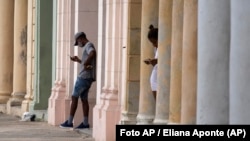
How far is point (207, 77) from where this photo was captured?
12.0 m

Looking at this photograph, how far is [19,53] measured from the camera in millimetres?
28922

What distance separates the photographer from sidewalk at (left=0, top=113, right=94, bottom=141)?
20.3 metres

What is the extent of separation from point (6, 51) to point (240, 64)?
62.7 feet

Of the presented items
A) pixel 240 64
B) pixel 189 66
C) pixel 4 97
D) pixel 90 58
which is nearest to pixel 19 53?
pixel 4 97

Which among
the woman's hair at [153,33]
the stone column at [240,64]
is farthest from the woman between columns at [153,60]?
the stone column at [240,64]

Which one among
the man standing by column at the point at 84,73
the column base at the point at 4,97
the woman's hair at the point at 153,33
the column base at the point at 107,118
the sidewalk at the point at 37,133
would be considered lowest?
the sidewalk at the point at 37,133

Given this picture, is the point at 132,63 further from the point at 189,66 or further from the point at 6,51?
the point at 6,51

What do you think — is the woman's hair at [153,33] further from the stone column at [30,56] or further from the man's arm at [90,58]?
the stone column at [30,56]

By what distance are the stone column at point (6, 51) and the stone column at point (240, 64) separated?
742 inches

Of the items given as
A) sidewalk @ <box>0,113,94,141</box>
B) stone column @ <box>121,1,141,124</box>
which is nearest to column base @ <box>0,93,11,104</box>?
sidewalk @ <box>0,113,94,141</box>

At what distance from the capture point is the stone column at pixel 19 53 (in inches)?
1129

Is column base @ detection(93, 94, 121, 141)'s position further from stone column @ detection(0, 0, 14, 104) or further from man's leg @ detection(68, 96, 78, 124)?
stone column @ detection(0, 0, 14, 104)

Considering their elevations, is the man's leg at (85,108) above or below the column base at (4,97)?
above

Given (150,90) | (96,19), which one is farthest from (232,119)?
(96,19)
